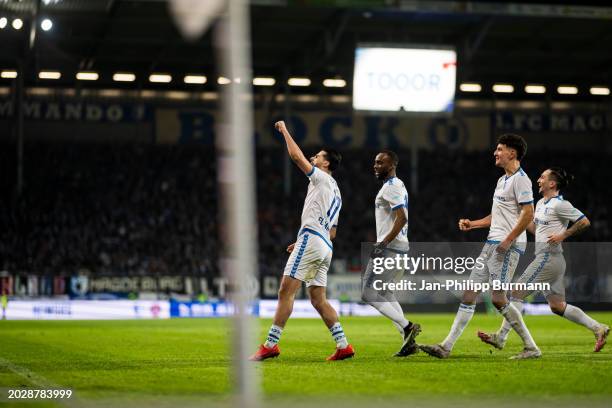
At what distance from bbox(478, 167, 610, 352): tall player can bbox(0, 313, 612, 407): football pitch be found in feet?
1.15

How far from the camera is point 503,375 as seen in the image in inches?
390

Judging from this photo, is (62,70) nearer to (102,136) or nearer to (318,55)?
(102,136)

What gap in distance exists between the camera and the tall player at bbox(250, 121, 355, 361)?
37.3 ft

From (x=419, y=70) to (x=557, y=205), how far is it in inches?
831

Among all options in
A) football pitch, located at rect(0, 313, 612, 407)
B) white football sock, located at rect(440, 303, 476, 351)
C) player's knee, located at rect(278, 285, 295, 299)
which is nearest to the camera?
football pitch, located at rect(0, 313, 612, 407)

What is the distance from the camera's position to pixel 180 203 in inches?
1699

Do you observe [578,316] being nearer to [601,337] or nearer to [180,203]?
[601,337]

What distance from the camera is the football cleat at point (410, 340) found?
12188mm

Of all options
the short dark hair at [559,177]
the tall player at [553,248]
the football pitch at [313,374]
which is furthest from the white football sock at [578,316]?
the short dark hair at [559,177]

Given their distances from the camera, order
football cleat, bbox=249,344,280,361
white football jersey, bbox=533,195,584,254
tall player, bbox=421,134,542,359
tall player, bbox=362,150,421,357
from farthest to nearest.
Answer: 1. white football jersey, bbox=533,195,584,254
2. tall player, bbox=362,150,421,357
3. tall player, bbox=421,134,542,359
4. football cleat, bbox=249,344,280,361

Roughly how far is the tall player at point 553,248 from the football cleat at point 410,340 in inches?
39.0

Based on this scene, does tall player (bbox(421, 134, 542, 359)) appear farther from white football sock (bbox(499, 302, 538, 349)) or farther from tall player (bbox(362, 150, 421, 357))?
tall player (bbox(362, 150, 421, 357))

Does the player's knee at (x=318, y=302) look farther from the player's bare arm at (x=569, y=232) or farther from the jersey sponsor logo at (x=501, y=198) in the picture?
the player's bare arm at (x=569, y=232)

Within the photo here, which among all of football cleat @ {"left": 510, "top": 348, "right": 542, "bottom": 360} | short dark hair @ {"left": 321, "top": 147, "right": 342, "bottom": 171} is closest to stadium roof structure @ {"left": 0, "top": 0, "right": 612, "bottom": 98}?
short dark hair @ {"left": 321, "top": 147, "right": 342, "bottom": 171}
